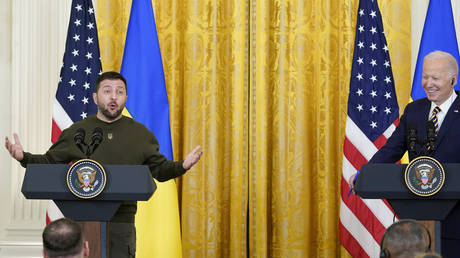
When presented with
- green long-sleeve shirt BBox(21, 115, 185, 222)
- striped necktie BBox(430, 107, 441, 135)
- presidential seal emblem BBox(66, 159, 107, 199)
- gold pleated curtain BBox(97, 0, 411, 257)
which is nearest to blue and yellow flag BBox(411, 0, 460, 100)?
gold pleated curtain BBox(97, 0, 411, 257)

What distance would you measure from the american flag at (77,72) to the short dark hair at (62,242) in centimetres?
305

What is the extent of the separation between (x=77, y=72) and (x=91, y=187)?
239 centimetres

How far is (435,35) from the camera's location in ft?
17.4

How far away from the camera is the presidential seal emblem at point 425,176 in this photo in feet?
10.1

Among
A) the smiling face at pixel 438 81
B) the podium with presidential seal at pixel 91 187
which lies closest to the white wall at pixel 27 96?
the podium with presidential seal at pixel 91 187

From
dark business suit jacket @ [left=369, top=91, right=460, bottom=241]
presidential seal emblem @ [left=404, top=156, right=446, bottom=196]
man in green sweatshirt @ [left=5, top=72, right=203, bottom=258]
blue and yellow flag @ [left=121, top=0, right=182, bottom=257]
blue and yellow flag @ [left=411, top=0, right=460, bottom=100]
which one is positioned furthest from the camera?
blue and yellow flag @ [left=411, top=0, right=460, bottom=100]

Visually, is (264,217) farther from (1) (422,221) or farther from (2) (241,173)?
(1) (422,221)

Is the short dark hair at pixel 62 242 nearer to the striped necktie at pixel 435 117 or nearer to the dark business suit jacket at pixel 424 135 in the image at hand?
the dark business suit jacket at pixel 424 135

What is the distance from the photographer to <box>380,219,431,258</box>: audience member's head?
2111 mm

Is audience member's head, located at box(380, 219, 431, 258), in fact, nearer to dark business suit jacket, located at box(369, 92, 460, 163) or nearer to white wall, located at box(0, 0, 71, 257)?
dark business suit jacket, located at box(369, 92, 460, 163)

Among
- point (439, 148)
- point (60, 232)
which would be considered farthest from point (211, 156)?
point (60, 232)

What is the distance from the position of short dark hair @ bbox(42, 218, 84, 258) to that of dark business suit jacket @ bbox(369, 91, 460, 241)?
73.4 inches

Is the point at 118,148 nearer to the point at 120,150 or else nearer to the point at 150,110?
the point at 120,150

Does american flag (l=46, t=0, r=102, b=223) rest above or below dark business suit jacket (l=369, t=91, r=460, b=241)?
above
